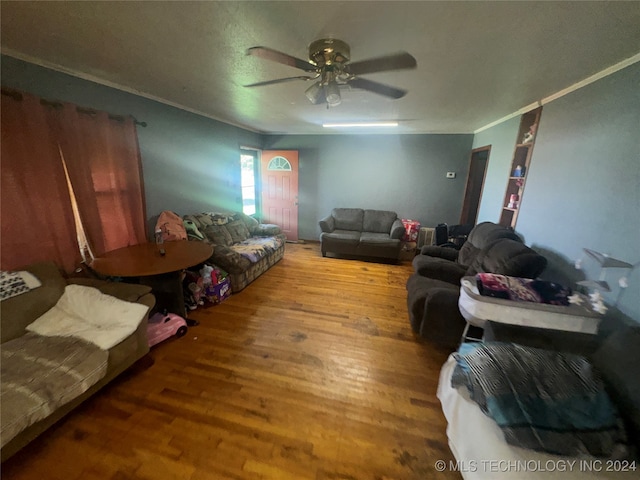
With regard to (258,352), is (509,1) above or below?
above

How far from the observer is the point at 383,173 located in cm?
518

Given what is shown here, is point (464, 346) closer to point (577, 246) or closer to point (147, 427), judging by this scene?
point (577, 246)

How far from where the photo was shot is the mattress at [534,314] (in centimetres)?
156

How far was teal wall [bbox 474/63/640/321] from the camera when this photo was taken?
156 cm

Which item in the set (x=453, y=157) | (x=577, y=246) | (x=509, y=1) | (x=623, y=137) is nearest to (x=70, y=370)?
(x=509, y=1)

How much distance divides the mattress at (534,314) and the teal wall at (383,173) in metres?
3.70

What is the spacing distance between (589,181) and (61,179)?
4212 millimetres

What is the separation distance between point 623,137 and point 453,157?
11.0 feet

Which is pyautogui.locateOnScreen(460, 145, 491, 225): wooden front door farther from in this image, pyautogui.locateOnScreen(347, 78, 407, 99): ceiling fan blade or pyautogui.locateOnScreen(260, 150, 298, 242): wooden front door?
pyautogui.locateOnScreen(347, 78, 407, 99): ceiling fan blade

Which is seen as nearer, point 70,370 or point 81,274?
point 70,370

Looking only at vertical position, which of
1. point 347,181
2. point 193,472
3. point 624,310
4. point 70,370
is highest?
point 347,181

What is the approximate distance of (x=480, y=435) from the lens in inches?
43.6

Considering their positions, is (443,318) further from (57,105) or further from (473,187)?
(473,187)

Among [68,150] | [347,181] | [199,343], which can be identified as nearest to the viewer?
[68,150]
